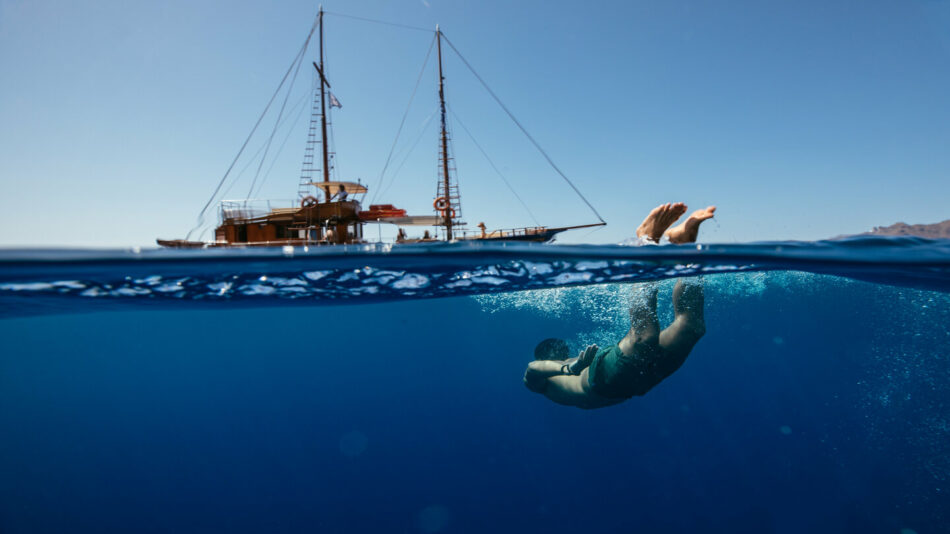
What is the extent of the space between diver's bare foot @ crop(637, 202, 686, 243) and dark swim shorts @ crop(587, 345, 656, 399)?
210cm

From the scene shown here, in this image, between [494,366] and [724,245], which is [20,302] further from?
[494,366]

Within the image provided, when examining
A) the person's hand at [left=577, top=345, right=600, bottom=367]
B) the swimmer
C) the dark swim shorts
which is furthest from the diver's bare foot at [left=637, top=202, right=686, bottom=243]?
the person's hand at [left=577, top=345, right=600, bottom=367]

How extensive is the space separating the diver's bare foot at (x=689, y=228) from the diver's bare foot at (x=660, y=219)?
0.46ft

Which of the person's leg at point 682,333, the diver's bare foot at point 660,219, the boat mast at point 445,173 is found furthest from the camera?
the boat mast at point 445,173

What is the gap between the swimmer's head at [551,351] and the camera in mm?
9430

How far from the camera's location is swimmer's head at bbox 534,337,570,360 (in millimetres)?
9430

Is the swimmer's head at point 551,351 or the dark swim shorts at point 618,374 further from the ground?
the dark swim shorts at point 618,374

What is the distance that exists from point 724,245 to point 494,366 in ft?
60.7

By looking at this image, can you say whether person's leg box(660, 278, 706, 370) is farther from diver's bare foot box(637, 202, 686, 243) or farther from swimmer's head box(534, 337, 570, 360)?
swimmer's head box(534, 337, 570, 360)

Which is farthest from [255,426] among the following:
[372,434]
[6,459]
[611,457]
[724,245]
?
[724,245]

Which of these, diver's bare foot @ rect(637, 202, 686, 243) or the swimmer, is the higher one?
diver's bare foot @ rect(637, 202, 686, 243)

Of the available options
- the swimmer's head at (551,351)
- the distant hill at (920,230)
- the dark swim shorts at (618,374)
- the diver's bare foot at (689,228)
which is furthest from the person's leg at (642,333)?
the distant hill at (920,230)

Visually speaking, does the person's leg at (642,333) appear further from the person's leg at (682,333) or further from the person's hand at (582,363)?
the person's hand at (582,363)

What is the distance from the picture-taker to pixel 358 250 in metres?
6.72
